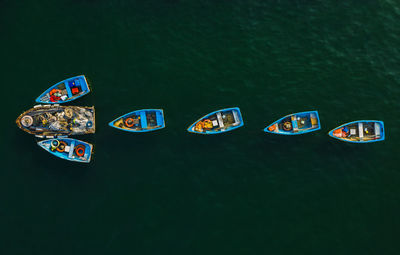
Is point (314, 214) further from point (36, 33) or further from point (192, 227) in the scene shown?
point (36, 33)

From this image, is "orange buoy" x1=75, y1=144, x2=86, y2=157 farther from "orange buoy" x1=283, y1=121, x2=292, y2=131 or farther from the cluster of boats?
"orange buoy" x1=283, y1=121, x2=292, y2=131

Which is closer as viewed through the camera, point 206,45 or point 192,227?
point 192,227

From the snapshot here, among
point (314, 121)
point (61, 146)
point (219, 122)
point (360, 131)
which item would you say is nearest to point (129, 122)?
point (61, 146)

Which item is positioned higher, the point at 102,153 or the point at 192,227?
the point at 102,153

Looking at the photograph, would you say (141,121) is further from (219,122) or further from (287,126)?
(287,126)

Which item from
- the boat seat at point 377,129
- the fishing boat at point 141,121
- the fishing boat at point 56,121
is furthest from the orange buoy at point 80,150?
the boat seat at point 377,129

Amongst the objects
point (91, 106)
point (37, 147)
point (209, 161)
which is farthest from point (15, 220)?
point (209, 161)
